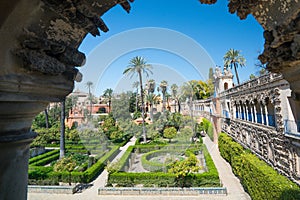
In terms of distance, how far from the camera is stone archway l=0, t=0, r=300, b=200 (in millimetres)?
1281

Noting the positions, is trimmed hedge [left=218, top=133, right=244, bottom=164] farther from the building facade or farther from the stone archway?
the stone archway

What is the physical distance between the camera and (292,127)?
8109mm

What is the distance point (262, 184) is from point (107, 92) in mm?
45320

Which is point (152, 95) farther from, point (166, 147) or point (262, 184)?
point (262, 184)

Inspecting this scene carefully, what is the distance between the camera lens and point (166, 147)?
20828 mm

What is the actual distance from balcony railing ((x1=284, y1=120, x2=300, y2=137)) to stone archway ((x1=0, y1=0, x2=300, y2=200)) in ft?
26.6

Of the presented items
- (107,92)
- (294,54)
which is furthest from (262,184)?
(107,92)

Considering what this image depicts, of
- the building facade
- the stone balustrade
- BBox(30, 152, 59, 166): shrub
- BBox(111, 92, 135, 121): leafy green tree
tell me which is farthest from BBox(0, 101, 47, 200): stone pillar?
BBox(111, 92, 135, 121): leafy green tree

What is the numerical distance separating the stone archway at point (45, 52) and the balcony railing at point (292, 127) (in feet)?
26.6

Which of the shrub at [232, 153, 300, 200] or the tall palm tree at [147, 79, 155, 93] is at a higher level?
the tall palm tree at [147, 79, 155, 93]

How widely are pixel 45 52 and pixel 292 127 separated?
1016cm

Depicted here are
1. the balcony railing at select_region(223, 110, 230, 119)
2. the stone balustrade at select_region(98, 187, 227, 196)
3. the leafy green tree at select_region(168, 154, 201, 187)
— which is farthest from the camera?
the balcony railing at select_region(223, 110, 230, 119)

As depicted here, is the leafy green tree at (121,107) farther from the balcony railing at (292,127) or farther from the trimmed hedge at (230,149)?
the balcony railing at (292,127)

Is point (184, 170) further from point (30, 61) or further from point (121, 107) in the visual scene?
point (121, 107)
